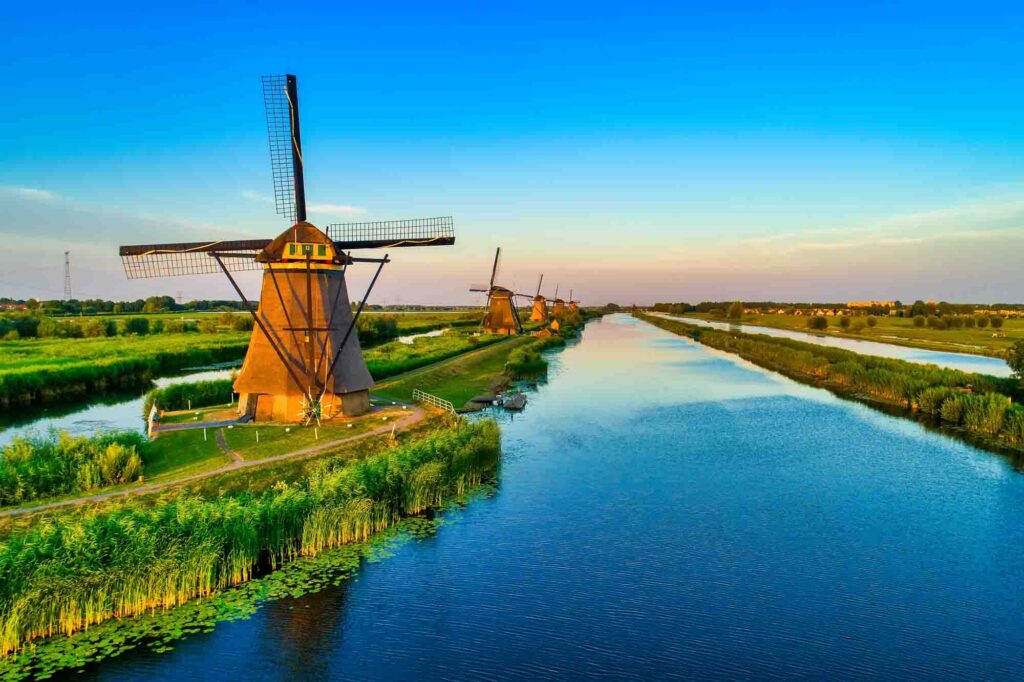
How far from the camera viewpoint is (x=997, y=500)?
18719 mm

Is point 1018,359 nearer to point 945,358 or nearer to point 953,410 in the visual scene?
point 953,410

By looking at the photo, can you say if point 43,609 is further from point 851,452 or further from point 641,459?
point 851,452

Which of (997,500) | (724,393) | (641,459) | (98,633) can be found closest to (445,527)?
(98,633)

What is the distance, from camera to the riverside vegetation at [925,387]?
27.5m

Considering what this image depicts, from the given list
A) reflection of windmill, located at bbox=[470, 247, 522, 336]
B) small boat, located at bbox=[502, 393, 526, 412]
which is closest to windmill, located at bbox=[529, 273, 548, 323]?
reflection of windmill, located at bbox=[470, 247, 522, 336]

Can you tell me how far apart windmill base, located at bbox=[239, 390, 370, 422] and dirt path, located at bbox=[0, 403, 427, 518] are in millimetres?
2158

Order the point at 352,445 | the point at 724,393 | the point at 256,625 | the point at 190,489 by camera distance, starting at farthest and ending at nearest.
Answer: the point at 724,393, the point at 352,445, the point at 190,489, the point at 256,625

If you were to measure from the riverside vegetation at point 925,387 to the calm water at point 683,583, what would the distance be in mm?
4255

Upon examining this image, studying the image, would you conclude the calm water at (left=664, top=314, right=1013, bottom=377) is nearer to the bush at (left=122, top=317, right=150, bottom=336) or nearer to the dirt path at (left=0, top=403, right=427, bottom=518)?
the dirt path at (left=0, top=403, right=427, bottom=518)

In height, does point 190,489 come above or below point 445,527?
above

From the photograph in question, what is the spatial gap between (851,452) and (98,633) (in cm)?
2605

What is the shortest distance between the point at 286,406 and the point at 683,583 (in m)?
16.7

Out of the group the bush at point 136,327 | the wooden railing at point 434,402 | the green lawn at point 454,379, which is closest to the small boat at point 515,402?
the green lawn at point 454,379

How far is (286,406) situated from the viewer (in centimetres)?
2361
